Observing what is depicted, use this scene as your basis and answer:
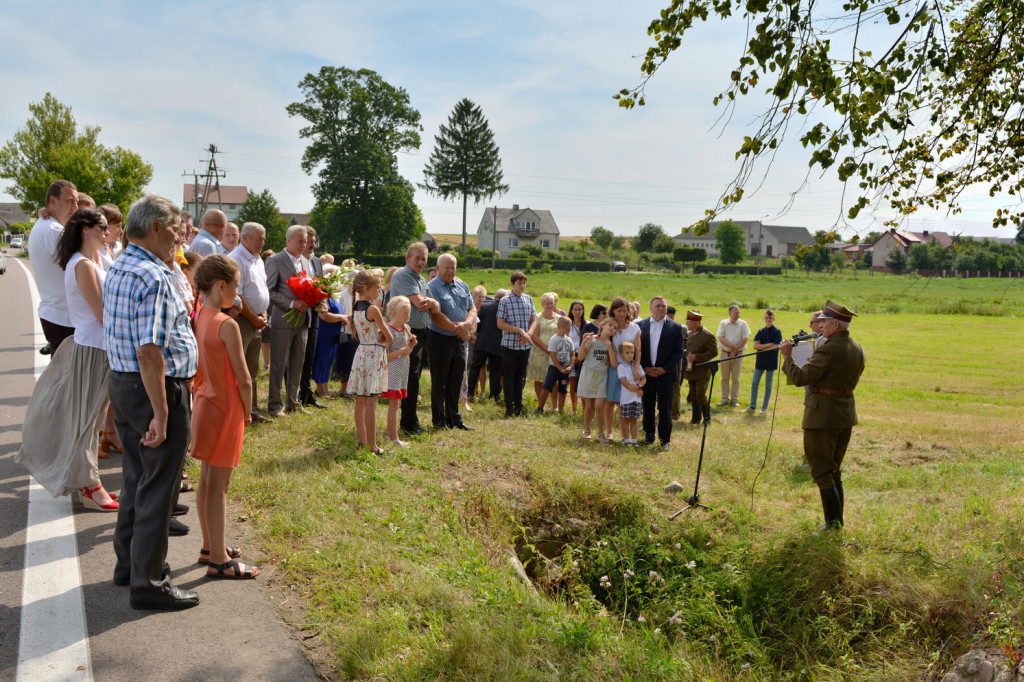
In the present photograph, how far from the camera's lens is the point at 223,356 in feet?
14.6

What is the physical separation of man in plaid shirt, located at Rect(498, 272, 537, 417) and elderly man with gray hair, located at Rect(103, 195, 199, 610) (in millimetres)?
6887

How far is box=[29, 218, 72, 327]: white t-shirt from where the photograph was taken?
616cm

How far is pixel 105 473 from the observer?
629 centimetres

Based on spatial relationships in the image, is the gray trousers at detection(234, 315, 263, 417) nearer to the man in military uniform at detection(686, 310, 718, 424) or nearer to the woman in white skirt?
the woman in white skirt

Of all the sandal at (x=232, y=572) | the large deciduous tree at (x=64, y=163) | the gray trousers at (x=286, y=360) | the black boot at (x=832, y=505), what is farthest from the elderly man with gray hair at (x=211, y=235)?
the large deciduous tree at (x=64, y=163)

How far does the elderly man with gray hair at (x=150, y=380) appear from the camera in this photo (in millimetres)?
3893

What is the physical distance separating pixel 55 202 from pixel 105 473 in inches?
95.3

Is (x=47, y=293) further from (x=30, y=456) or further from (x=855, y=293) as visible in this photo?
(x=855, y=293)

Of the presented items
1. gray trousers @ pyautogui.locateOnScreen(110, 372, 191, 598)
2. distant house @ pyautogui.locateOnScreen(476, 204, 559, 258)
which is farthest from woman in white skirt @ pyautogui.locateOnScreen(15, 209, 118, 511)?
distant house @ pyautogui.locateOnScreen(476, 204, 559, 258)

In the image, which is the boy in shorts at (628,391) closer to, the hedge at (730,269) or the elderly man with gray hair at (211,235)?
the elderly man with gray hair at (211,235)

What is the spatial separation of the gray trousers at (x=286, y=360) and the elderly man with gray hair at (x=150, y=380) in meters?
4.94

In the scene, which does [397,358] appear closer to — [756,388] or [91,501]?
[91,501]

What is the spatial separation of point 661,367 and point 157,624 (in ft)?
24.5

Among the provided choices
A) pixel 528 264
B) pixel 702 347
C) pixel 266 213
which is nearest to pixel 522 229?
pixel 528 264
